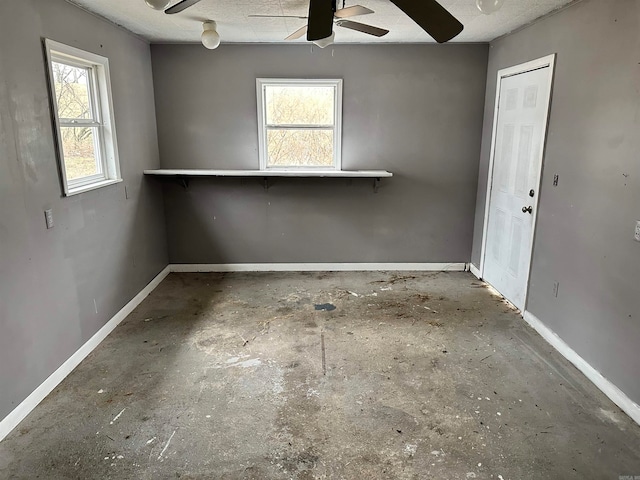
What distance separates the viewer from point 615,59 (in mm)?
2549

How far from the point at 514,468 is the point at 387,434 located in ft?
2.05

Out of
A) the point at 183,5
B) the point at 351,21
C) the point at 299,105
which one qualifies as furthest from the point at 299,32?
the point at 299,105

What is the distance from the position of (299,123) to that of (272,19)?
4.28ft

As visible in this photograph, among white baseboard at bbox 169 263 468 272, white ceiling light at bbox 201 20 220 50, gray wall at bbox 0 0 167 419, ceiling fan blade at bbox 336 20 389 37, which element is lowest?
white baseboard at bbox 169 263 468 272

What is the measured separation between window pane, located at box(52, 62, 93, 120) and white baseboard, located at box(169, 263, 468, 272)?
6.97 feet

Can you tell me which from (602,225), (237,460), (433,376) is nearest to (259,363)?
(237,460)

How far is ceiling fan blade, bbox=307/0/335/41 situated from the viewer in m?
1.69

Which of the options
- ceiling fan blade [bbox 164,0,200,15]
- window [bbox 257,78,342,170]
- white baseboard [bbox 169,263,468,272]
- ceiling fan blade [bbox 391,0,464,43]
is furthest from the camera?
white baseboard [bbox 169,263,468,272]

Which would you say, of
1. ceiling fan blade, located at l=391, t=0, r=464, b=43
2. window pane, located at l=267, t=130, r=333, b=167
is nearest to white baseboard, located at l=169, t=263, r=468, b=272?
window pane, located at l=267, t=130, r=333, b=167

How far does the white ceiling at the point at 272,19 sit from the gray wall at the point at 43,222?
0.95 ft

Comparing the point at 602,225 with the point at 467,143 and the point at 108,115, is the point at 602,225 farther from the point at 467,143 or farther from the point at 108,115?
the point at 108,115

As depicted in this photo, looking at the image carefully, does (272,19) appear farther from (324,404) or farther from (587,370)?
(587,370)

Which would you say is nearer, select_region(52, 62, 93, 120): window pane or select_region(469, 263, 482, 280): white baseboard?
select_region(52, 62, 93, 120): window pane

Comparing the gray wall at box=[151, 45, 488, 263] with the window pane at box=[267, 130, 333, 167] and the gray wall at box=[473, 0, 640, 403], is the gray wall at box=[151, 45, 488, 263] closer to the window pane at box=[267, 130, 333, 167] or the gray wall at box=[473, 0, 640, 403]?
the window pane at box=[267, 130, 333, 167]
